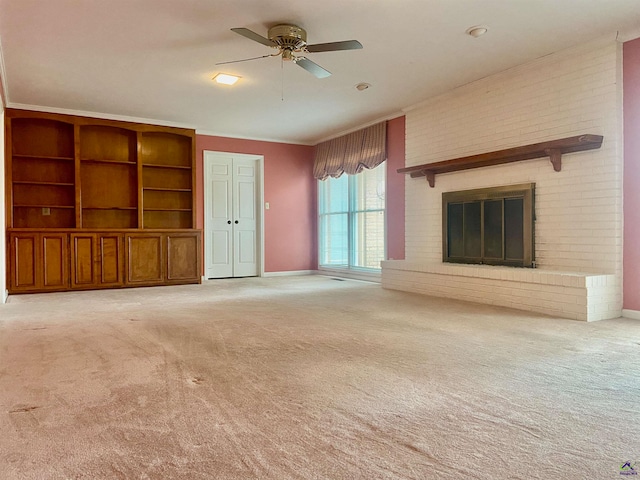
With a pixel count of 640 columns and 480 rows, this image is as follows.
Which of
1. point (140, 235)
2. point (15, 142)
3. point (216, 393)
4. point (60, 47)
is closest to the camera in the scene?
point (216, 393)

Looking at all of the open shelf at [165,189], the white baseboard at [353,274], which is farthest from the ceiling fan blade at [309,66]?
the open shelf at [165,189]

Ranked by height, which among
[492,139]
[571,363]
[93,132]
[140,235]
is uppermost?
[93,132]

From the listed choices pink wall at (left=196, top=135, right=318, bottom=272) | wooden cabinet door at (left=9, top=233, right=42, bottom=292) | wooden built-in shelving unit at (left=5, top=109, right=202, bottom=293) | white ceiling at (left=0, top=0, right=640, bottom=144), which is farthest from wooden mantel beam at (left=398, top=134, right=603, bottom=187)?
wooden cabinet door at (left=9, top=233, right=42, bottom=292)

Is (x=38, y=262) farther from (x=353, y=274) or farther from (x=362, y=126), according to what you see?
(x=362, y=126)

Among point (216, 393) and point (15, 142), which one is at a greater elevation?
point (15, 142)

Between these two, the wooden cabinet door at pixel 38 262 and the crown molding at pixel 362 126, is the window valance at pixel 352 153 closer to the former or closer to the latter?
the crown molding at pixel 362 126

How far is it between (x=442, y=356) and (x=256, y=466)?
→ 1634mm

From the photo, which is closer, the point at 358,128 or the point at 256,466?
the point at 256,466

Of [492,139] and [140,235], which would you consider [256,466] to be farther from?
[140,235]

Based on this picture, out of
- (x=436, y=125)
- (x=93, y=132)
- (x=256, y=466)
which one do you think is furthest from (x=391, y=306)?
(x=93, y=132)

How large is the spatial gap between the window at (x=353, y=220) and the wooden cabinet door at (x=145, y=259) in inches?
123

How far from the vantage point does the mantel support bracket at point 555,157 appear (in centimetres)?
445

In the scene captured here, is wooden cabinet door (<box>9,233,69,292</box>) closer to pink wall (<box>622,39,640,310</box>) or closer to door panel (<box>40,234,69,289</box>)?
door panel (<box>40,234,69,289</box>)

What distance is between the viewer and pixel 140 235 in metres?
6.82
